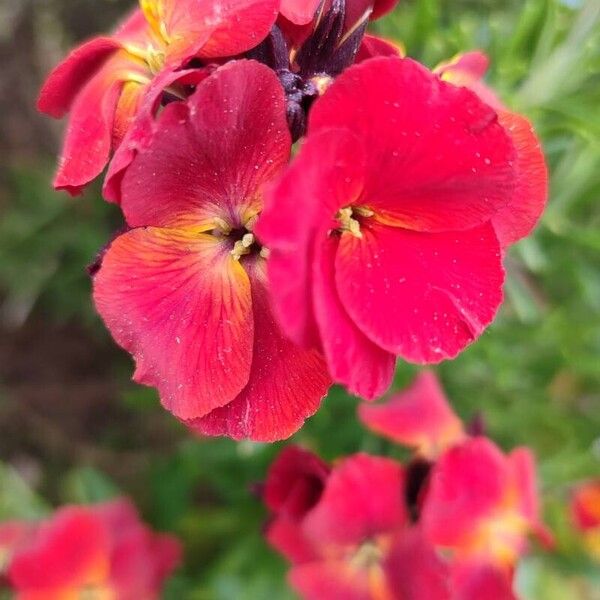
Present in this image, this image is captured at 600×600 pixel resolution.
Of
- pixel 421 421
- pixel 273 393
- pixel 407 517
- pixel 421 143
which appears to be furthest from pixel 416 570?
pixel 421 143

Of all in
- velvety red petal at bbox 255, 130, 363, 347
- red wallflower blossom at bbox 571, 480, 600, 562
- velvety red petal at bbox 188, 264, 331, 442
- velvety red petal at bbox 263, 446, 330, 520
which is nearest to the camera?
velvety red petal at bbox 255, 130, 363, 347

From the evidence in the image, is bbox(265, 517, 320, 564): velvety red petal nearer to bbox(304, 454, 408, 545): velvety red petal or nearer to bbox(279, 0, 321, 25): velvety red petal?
bbox(304, 454, 408, 545): velvety red petal

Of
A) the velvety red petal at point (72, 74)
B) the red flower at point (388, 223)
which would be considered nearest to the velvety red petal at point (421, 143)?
the red flower at point (388, 223)

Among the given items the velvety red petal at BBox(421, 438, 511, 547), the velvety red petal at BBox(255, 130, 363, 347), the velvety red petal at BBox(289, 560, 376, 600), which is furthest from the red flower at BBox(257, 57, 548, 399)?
the velvety red petal at BBox(289, 560, 376, 600)

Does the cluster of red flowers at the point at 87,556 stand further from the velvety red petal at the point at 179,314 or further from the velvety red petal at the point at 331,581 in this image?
the velvety red petal at the point at 179,314

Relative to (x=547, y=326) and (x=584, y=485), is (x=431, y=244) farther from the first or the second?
(x=584, y=485)

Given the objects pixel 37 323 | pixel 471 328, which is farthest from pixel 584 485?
pixel 37 323
